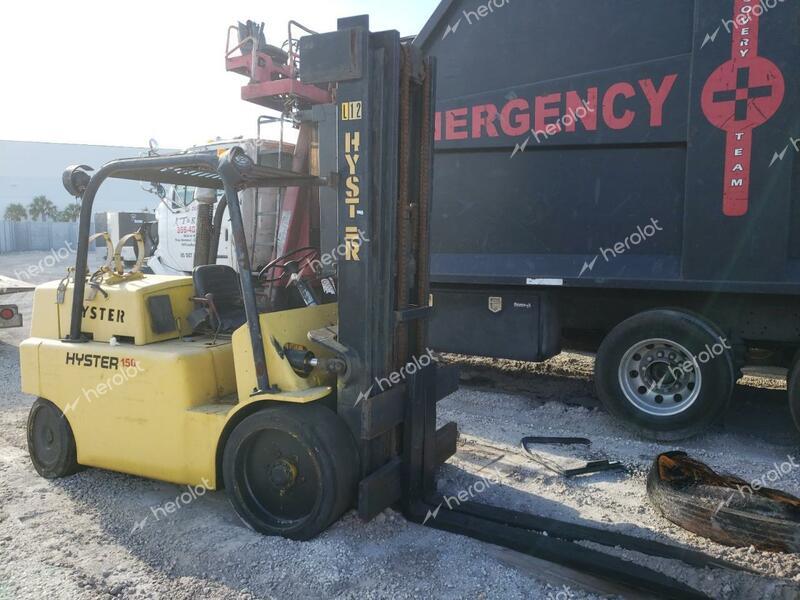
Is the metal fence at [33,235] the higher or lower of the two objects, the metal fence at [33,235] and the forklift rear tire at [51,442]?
the higher

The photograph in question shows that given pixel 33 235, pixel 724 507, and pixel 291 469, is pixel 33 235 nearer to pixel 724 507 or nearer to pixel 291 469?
pixel 291 469

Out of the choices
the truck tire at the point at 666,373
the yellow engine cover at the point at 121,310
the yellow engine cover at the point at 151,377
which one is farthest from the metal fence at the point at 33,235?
the truck tire at the point at 666,373

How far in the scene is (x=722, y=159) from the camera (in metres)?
5.07

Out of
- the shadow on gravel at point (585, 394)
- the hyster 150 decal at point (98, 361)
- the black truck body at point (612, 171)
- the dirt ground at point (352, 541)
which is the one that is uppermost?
the black truck body at point (612, 171)

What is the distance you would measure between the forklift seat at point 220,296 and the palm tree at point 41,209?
1472 inches

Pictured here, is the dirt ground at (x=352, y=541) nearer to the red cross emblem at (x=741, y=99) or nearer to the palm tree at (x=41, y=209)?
the red cross emblem at (x=741, y=99)

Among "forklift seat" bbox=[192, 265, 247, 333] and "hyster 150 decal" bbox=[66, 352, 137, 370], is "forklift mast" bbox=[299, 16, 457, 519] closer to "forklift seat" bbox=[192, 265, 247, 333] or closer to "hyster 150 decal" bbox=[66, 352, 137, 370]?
"forklift seat" bbox=[192, 265, 247, 333]

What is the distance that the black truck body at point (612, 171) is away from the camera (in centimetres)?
495

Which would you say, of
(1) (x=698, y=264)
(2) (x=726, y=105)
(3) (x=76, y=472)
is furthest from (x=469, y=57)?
(3) (x=76, y=472)

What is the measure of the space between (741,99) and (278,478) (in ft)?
14.2

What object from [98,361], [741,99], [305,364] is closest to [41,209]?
[98,361]

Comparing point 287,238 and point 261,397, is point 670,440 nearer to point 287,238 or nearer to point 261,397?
point 261,397

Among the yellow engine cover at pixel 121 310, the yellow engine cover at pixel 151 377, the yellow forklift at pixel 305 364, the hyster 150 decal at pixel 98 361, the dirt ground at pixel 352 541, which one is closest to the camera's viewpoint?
the dirt ground at pixel 352 541

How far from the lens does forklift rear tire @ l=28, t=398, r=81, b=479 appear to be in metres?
4.30
